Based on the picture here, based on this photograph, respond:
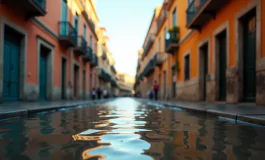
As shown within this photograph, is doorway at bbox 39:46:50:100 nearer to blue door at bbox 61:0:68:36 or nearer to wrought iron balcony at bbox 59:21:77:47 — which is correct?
wrought iron balcony at bbox 59:21:77:47

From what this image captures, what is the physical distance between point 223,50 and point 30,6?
852 cm

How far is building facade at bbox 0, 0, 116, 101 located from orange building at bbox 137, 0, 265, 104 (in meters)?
7.64

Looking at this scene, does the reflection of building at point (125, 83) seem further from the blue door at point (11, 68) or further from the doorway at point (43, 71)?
the blue door at point (11, 68)

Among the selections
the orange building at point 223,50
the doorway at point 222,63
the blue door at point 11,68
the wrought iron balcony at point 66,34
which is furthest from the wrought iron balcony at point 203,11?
the blue door at point 11,68

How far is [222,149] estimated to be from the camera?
2090 mm

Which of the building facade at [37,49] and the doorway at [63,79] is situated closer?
the building facade at [37,49]

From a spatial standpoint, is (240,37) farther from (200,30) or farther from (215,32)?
(200,30)

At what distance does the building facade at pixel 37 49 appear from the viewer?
366 inches

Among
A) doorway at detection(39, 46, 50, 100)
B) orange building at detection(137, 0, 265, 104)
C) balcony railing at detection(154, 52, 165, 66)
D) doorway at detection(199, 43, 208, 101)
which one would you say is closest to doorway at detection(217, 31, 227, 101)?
orange building at detection(137, 0, 265, 104)

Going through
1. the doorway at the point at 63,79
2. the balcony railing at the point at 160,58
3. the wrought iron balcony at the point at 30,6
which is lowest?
the doorway at the point at 63,79

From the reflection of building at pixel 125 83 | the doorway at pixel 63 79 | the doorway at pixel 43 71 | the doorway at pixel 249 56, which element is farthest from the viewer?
the reflection of building at pixel 125 83

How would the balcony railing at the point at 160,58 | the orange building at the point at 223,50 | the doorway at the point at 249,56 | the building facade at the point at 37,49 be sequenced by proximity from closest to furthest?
the orange building at the point at 223,50
the doorway at the point at 249,56
the building facade at the point at 37,49
the balcony railing at the point at 160,58

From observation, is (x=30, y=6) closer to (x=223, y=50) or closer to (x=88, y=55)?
(x=223, y=50)

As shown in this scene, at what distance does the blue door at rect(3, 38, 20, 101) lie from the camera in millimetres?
9344
